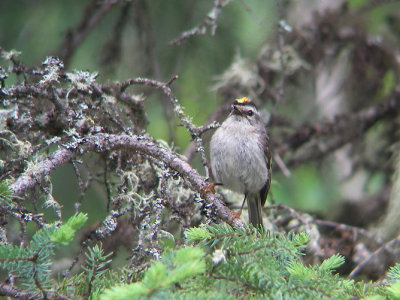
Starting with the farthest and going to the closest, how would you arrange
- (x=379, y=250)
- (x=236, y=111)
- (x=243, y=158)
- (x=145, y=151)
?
(x=236, y=111) → (x=243, y=158) → (x=379, y=250) → (x=145, y=151)

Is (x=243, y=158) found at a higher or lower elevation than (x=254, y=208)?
higher

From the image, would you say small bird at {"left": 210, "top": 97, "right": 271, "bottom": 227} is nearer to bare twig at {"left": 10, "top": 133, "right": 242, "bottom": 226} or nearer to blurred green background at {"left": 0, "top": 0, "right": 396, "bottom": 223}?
blurred green background at {"left": 0, "top": 0, "right": 396, "bottom": 223}

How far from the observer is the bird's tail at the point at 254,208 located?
13.8 ft

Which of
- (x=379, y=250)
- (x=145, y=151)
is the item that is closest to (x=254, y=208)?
(x=379, y=250)

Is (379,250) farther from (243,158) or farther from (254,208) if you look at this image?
(243,158)

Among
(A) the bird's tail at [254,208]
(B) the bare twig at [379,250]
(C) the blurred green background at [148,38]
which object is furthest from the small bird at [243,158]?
(B) the bare twig at [379,250]

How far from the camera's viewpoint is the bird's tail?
4.21 metres

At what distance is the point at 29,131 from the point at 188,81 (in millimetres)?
2934

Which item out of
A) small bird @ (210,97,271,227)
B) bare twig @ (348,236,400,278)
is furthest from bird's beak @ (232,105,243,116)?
bare twig @ (348,236,400,278)

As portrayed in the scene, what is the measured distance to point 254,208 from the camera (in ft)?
14.2

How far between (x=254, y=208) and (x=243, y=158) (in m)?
0.46

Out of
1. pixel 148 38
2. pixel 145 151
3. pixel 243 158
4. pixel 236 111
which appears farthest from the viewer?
pixel 148 38

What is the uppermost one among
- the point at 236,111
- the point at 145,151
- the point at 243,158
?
the point at 236,111

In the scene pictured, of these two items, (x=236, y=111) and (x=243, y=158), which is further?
(x=236, y=111)
